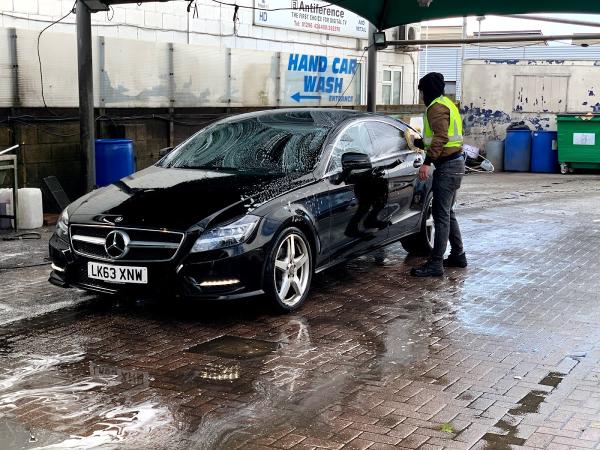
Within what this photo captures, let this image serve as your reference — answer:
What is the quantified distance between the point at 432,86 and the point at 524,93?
15064 millimetres

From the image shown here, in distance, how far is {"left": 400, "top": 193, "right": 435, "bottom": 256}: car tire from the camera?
28.7 feet

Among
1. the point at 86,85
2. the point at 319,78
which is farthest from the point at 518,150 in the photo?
the point at 86,85

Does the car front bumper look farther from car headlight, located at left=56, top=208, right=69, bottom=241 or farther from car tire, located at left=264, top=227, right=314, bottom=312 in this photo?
car headlight, located at left=56, top=208, right=69, bottom=241

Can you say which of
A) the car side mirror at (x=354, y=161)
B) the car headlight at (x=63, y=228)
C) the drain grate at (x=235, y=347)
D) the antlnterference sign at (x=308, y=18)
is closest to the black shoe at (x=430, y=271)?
the car side mirror at (x=354, y=161)

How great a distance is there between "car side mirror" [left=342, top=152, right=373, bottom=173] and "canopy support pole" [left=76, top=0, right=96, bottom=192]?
3.41 meters

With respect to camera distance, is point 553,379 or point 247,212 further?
point 247,212

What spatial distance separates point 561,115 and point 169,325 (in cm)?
1611

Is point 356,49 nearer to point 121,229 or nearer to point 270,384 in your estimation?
point 121,229

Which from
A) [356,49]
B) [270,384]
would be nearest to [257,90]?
[356,49]

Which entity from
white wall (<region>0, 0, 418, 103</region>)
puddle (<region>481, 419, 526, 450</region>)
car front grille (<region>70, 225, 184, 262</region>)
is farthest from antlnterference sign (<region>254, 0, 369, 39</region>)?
puddle (<region>481, 419, 526, 450</region>)

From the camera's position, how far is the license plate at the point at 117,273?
600 centimetres

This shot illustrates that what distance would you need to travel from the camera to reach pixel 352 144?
7.58 meters

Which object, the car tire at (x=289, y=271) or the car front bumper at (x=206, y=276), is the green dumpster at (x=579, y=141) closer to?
the car tire at (x=289, y=271)

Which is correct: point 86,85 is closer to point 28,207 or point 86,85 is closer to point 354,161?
point 28,207
